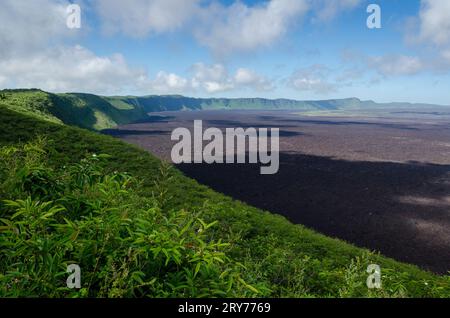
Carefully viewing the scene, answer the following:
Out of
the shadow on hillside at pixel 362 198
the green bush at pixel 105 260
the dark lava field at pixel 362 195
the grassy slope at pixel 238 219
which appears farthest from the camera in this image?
the dark lava field at pixel 362 195

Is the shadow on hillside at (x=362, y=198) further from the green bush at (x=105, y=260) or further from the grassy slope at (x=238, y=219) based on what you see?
the green bush at (x=105, y=260)

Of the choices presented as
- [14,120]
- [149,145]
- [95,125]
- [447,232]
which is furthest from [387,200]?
[95,125]

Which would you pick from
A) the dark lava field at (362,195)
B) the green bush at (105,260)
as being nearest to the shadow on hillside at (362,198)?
the dark lava field at (362,195)

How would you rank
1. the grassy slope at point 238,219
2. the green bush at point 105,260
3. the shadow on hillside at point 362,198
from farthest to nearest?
1. the shadow on hillside at point 362,198
2. the grassy slope at point 238,219
3. the green bush at point 105,260

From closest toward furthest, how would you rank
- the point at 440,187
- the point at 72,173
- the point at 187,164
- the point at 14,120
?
1. the point at 72,173
2. the point at 14,120
3. the point at 440,187
4. the point at 187,164

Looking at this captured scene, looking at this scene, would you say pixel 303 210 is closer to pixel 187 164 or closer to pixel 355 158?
pixel 187 164

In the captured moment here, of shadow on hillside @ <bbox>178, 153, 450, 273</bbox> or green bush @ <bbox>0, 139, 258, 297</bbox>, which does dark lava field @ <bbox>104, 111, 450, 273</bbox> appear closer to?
shadow on hillside @ <bbox>178, 153, 450, 273</bbox>

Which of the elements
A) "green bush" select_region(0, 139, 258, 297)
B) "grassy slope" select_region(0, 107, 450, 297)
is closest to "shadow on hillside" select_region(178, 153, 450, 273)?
"grassy slope" select_region(0, 107, 450, 297)

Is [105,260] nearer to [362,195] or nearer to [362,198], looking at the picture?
[362,198]
